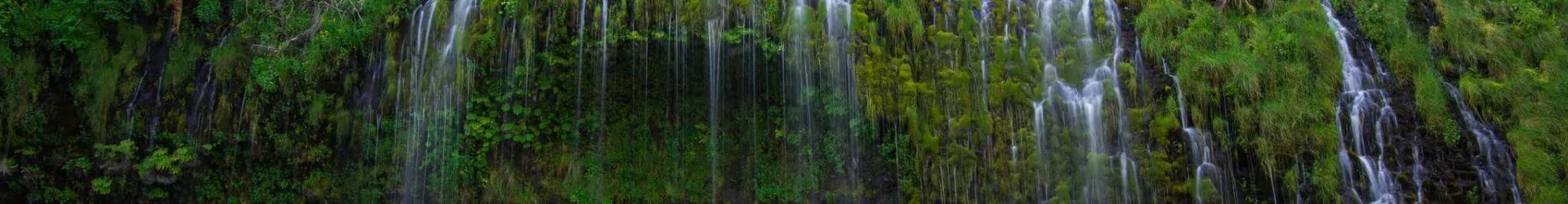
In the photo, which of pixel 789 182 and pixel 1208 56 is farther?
pixel 789 182

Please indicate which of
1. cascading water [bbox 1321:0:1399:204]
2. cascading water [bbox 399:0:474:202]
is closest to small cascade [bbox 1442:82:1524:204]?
cascading water [bbox 1321:0:1399:204]

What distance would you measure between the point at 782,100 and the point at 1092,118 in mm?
2765

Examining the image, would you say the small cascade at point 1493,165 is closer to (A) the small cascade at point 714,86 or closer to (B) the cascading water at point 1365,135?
(B) the cascading water at point 1365,135

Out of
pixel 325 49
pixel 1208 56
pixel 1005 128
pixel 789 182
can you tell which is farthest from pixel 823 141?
pixel 325 49

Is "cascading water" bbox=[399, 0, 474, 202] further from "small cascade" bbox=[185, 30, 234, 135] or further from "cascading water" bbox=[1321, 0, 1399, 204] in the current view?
"cascading water" bbox=[1321, 0, 1399, 204]

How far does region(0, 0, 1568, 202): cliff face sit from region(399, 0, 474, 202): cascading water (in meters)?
0.03

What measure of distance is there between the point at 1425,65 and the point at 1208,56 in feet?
5.64

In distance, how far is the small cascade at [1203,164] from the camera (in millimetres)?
7805

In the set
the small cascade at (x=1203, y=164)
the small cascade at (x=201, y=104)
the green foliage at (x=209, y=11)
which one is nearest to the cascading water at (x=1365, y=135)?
the small cascade at (x=1203, y=164)

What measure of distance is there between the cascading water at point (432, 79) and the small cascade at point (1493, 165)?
27.4ft

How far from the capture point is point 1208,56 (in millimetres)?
8172

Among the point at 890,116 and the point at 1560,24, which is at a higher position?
the point at 1560,24

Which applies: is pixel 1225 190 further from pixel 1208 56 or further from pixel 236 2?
pixel 236 2

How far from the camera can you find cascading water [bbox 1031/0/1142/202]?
802cm
